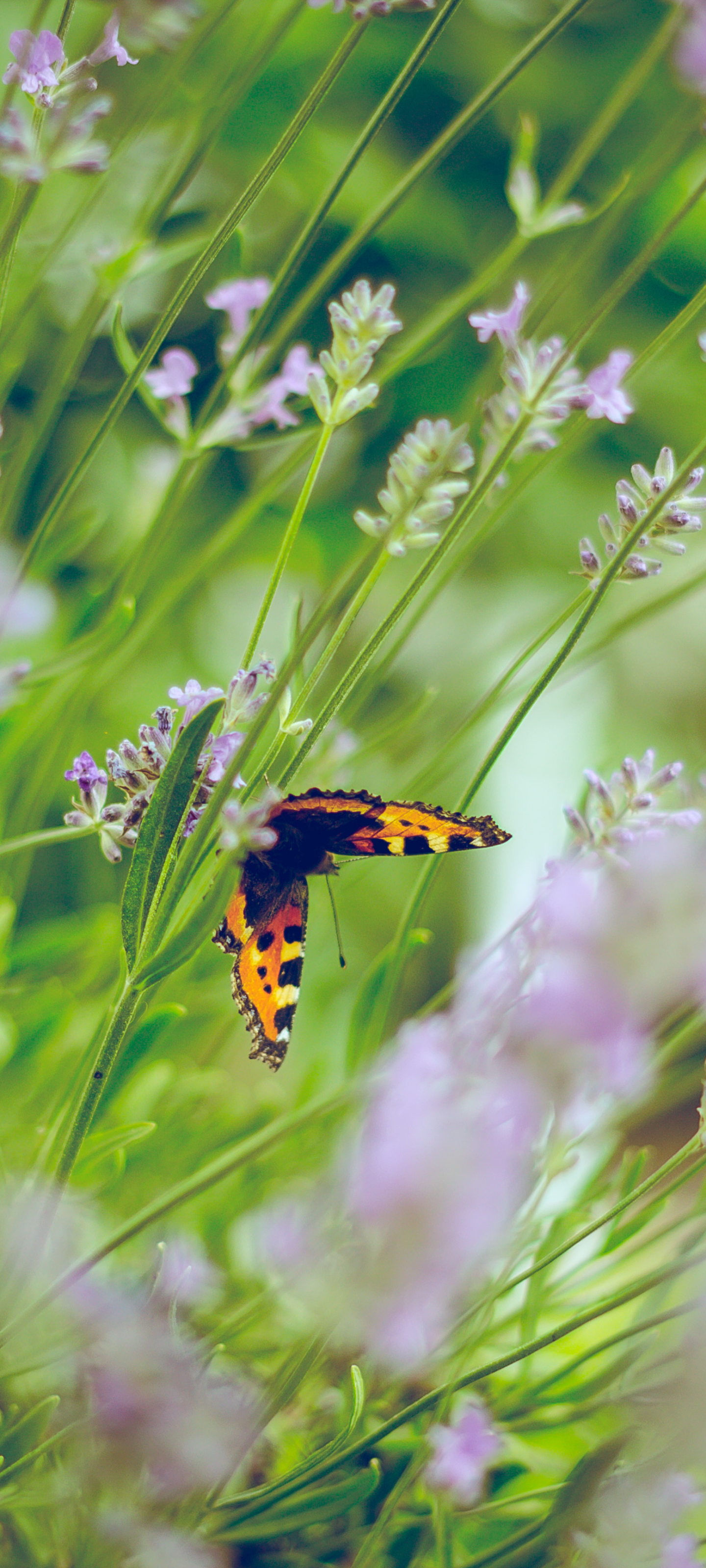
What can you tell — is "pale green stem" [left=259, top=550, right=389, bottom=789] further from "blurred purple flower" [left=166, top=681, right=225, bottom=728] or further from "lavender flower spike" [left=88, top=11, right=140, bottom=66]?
"lavender flower spike" [left=88, top=11, right=140, bottom=66]

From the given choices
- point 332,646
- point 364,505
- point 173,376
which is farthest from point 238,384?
point 364,505

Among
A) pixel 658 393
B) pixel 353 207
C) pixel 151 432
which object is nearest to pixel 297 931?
pixel 151 432

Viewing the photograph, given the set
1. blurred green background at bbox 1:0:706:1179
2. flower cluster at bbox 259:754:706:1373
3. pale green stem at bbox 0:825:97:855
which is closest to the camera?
flower cluster at bbox 259:754:706:1373

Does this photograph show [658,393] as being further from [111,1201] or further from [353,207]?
[111,1201]

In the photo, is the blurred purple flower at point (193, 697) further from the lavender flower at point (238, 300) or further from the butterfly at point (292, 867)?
the lavender flower at point (238, 300)

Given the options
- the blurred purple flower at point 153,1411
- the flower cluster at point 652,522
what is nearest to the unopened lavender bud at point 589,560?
the flower cluster at point 652,522

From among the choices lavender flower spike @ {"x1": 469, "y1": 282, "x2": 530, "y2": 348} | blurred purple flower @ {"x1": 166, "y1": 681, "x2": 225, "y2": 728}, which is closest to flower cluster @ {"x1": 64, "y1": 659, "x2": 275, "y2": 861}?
blurred purple flower @ {"x1": 166, "y1": 681, "x2": 225, "y2": 728}
